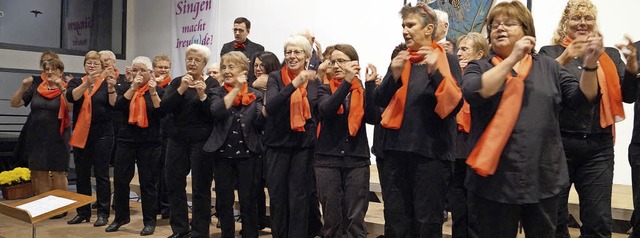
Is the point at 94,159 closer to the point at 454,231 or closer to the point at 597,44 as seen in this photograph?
the point at 454,231

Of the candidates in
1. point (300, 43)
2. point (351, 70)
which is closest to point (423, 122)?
point (351, 70)

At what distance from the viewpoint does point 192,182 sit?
3922 millimetres

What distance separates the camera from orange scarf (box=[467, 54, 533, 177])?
6.66 feet

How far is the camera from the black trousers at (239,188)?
373 cm

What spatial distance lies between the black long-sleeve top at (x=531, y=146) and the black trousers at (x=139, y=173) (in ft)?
10.1

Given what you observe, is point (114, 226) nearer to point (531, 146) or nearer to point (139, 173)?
point (139, 173)

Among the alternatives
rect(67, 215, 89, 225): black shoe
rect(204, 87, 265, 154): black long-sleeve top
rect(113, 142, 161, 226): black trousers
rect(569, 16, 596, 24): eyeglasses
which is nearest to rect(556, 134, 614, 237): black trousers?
rect(569, 16, 596, 24): eyeglasses

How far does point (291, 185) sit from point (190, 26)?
499 centimetres

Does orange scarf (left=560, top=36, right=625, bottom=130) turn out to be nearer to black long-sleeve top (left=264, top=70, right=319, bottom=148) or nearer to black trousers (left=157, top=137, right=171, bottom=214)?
black long-sleeve top (left=264, top=70, right=319, bottom=148)

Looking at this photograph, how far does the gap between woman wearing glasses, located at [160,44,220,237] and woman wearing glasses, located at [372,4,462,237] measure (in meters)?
1.53

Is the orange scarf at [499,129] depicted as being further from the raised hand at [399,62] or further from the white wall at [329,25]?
the white wall at [329,25]

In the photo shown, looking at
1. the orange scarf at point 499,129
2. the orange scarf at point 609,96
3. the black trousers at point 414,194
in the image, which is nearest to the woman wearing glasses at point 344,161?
the black trousers at point 414,194

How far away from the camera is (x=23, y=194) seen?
6.62m

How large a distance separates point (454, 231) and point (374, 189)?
54.7 inches
